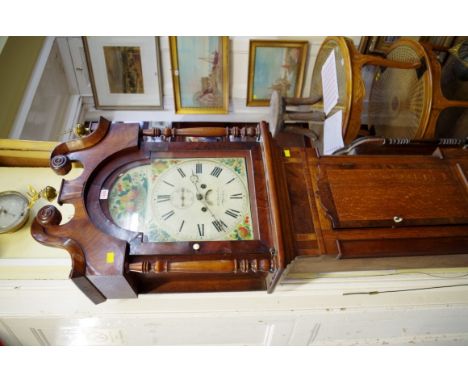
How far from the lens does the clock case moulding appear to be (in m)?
1.14

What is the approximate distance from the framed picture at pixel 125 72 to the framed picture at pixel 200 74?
17 centimetres

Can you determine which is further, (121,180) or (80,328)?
(80,328)

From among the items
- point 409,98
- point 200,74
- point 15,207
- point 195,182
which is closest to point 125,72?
point 200,74

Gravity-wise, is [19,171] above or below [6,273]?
above

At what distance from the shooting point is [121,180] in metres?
1.35

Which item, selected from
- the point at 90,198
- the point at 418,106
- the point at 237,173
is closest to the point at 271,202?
the point at 237,173

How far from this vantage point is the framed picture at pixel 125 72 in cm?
275

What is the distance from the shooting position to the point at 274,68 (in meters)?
2.97

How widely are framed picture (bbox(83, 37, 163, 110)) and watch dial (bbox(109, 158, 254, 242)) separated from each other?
5.98 feet

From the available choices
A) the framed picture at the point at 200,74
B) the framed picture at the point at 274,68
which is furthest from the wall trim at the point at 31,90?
the framed picture at the point at 274,68

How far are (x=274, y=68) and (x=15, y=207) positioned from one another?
234cm

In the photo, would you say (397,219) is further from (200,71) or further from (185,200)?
(200,71)

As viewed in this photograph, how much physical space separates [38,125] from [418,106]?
2.58 metres

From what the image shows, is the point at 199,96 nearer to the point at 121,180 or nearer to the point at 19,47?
the point at 19,47
